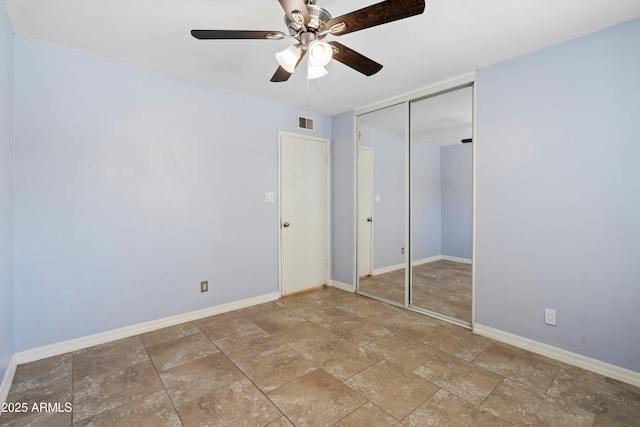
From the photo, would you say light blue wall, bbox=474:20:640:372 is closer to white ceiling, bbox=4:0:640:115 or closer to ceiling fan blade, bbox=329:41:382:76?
white ceiling, bbox=4:0:640:115

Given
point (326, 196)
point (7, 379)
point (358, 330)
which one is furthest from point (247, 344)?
point (326, 196)

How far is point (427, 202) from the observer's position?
14.7ft

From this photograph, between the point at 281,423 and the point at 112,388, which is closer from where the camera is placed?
the point at 281,423

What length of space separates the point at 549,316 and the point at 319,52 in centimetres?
272

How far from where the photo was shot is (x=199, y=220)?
3109mm

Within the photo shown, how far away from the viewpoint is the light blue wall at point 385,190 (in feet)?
14.0

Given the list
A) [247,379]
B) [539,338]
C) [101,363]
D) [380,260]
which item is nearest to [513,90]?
[539,338]

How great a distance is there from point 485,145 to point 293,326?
8.60ft

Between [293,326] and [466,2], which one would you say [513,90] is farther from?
[293,326]

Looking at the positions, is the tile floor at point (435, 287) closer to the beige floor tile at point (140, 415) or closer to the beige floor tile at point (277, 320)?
the beige floor tile at point (277, 320)

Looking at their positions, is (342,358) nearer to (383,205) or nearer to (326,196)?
(326,196)

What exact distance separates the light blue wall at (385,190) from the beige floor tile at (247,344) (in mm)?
2279

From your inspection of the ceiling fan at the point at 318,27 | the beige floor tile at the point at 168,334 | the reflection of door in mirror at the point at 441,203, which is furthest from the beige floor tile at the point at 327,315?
the ceiling fan at the point at 318,27

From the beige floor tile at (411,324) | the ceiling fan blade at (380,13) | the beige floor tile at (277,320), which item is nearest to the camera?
the ceiling fan blade at (380,13)
